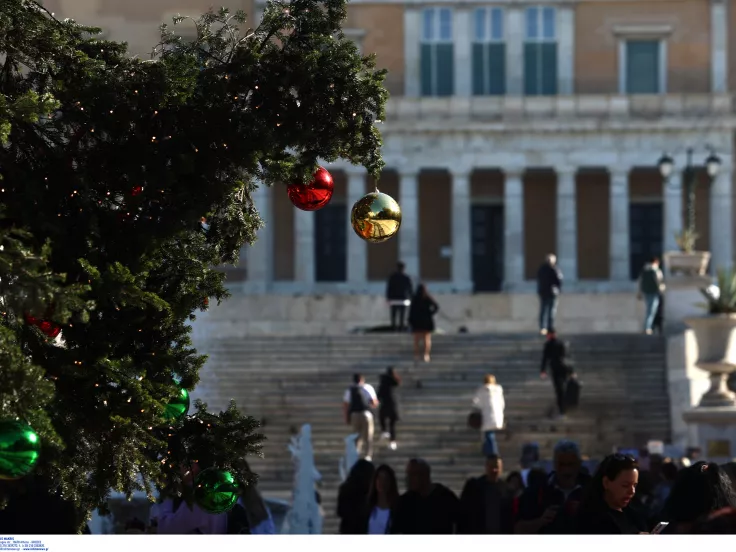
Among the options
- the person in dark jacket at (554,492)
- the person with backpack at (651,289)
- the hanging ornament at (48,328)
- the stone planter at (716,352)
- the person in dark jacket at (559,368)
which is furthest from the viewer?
the person with backpack at (651,289)

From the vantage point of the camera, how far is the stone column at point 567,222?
1885 inches

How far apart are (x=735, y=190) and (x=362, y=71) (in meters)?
41.3

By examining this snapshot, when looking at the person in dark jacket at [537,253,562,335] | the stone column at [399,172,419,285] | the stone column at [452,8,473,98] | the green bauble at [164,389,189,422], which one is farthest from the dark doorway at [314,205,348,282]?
the green bauble at [164,389,189,422]

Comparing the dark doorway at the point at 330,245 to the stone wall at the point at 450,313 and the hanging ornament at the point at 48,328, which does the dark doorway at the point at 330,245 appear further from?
the hanging ornament at the point at 48,328

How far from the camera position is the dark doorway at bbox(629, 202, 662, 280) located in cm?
4844

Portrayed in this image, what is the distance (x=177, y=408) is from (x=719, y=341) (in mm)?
17598

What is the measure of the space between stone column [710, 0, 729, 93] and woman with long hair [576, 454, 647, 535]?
133 feet

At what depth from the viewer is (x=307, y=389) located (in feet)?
90.2

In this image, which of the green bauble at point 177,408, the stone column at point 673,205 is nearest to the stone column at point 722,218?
the stone column at point 673,205

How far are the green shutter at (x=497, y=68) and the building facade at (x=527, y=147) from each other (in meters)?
0.03

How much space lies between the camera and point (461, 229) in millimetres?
48125

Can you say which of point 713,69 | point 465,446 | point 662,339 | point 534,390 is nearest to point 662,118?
point 713,69

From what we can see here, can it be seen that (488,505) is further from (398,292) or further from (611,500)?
(398,292)

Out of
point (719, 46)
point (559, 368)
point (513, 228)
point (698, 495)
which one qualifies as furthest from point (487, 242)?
point (698, 495)
